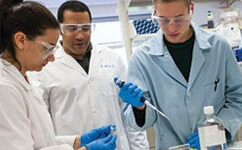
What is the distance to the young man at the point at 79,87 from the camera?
1648 mm

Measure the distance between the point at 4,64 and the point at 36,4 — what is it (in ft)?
0.80

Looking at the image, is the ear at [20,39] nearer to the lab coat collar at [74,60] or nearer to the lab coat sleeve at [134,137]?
the lab coat collar at [74,60]

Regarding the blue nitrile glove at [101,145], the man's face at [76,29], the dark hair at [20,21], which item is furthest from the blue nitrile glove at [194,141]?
the man's face at [76,29]

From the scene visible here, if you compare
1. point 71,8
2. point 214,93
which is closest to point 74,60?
point 71,8

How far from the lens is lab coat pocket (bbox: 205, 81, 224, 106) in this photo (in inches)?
49.6

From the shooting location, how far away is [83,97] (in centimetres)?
169

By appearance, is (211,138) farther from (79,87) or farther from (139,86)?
(79,87)

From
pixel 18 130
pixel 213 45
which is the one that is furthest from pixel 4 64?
pixel 213 45

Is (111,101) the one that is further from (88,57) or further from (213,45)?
(213,45)

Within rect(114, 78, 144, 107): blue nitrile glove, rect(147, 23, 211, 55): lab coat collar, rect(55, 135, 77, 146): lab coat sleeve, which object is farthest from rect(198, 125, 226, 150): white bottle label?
rect(55, 135, 77, 146): lab coat sleeve

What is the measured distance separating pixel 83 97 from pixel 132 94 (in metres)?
0.56

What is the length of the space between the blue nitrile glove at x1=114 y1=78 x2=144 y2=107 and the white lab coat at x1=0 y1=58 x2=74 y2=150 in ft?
1.15

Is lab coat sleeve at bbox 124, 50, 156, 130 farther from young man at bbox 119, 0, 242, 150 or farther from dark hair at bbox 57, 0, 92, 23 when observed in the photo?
dark hair at bbox 57, 0, 92, 23

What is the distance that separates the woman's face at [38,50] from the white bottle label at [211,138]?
2.14 ft
